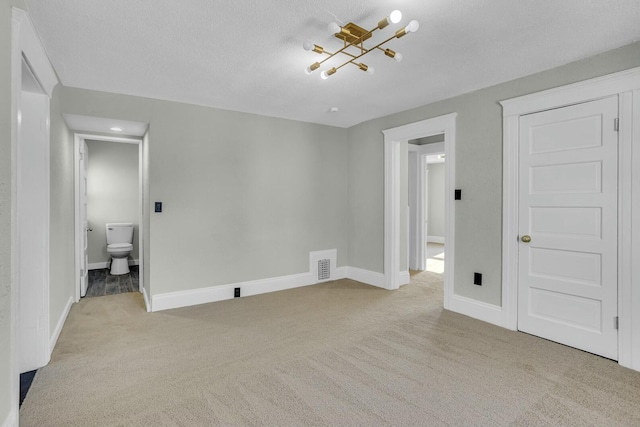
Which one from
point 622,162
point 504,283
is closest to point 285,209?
point 504,283

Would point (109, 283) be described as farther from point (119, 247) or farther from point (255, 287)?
point (255, 287)

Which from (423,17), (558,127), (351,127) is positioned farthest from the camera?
(351,127)

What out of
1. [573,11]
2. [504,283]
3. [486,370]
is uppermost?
[573,11]

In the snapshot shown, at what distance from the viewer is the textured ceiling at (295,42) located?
194 cm

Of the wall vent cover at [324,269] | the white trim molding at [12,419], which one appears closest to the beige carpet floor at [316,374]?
the white trim molding at [12,419]

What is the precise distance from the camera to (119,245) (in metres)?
5.51

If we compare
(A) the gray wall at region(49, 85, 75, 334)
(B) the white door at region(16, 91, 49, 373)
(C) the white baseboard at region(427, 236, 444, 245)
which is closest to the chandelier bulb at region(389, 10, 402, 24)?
(B) the white door at region(16, 91, 49, 373)

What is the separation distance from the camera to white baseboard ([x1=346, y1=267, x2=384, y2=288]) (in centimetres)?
459

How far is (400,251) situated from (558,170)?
7.57ft

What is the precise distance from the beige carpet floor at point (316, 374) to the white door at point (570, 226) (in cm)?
25

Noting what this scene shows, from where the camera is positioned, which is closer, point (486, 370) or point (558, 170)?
point (486, 370)

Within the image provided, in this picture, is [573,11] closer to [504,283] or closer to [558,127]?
Answer: [558,127]

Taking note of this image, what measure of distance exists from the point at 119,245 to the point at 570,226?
6117mm

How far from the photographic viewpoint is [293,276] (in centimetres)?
458
